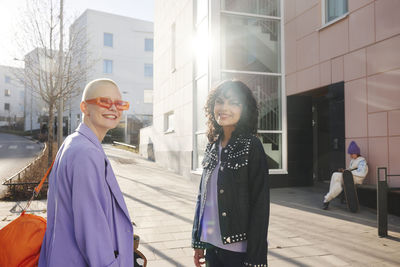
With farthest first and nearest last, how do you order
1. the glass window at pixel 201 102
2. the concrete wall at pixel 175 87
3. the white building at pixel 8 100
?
1. the white building at pixel 8 100
2. the concrete wall at pixel 175 87
3. the glass window at pixel 201 102

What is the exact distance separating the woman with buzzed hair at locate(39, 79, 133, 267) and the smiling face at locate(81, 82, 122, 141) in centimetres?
13

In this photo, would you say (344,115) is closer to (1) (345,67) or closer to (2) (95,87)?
(1) (345,67)

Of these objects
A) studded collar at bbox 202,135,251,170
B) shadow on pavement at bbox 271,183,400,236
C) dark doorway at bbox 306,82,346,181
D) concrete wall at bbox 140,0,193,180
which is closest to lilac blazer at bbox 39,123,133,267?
studded collar at bbox 202,135,251,170

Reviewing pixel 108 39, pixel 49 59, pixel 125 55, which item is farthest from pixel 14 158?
pixel 108 39

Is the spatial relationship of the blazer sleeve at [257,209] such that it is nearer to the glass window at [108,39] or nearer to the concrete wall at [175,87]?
the concrete wall at [175,87]

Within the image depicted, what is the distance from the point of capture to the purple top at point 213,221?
1.84m

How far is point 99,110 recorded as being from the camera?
1.63m

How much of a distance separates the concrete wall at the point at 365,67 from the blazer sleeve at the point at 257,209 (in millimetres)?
5979

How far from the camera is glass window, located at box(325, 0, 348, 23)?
809cm

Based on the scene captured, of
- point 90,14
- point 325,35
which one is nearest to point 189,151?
point 325,35

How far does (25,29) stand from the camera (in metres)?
10.1

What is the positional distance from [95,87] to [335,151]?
8.99 m

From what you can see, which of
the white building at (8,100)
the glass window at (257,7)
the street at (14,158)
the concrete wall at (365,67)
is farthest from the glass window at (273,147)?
the white building at (8,100)

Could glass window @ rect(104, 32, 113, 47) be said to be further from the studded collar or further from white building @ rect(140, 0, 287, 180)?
the studded collar
